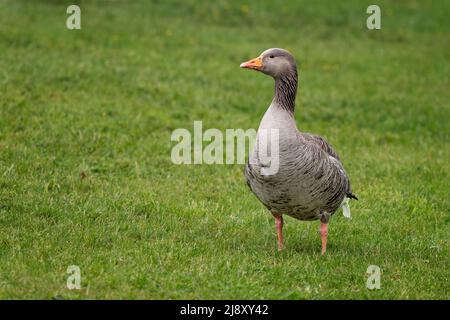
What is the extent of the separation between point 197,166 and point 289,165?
4.41 m

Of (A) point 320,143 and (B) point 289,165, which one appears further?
(A) point 320,143

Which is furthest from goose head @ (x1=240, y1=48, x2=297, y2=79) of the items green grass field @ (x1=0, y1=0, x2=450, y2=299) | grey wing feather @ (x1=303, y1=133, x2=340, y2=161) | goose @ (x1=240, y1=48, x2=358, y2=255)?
green grass field @ (x1=0, y1=0, x2=450, y2=299)

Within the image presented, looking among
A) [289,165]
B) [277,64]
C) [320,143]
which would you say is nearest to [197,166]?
[320,143]

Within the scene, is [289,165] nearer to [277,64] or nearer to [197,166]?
[277,64]

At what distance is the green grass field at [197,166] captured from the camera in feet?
25.9

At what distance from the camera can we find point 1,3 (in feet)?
64.2

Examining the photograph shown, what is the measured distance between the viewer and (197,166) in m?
12.3

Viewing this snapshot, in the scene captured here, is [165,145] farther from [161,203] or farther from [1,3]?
[1,3]

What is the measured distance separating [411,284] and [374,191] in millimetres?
3812

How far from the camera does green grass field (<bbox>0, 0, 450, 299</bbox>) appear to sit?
7887mm

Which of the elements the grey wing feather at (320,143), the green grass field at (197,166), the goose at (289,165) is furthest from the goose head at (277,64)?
the green grass field at (197,166)

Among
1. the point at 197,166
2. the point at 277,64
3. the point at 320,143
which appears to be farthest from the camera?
the point at 197,166

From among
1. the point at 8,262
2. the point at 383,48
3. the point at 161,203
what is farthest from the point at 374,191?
the point at 383,48
